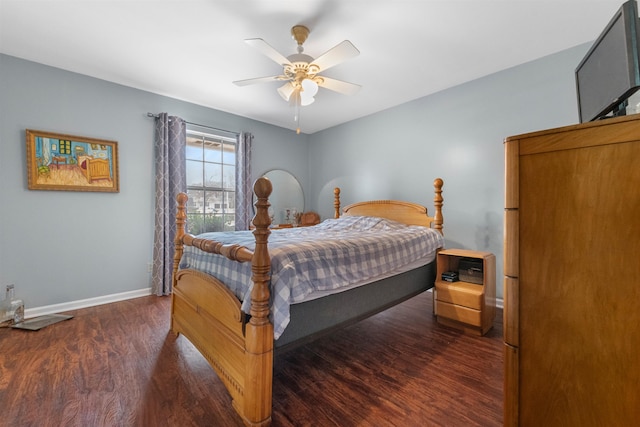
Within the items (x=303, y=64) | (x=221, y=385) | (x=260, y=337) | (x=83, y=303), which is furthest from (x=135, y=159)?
(x=260, y=337)

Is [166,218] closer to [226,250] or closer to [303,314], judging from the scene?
[226,250]

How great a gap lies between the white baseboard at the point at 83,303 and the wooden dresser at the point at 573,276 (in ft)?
12.5

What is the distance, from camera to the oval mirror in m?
4.79

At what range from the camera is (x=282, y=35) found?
2.31 metres

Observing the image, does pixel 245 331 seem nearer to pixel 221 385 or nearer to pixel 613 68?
pixel 221 385

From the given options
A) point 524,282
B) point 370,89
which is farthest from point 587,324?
point 370,89

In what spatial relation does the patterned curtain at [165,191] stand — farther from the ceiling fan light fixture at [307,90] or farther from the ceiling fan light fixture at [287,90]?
the ceiling fan light fixture at [307,90]

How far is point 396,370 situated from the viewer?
5.98 feet

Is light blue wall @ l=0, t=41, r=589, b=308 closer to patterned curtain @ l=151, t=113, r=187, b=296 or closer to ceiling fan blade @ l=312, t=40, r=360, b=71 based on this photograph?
patterned curtain @ l=151, t=113, r=187, b=296

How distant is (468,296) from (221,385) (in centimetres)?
213

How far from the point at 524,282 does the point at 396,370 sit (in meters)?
1.24

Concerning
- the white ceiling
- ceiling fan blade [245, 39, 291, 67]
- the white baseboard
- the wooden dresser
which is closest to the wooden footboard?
the wooden dresser

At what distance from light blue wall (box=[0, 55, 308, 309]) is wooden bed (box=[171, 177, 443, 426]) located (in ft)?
4.79

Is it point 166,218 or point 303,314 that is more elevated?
point 166,218
